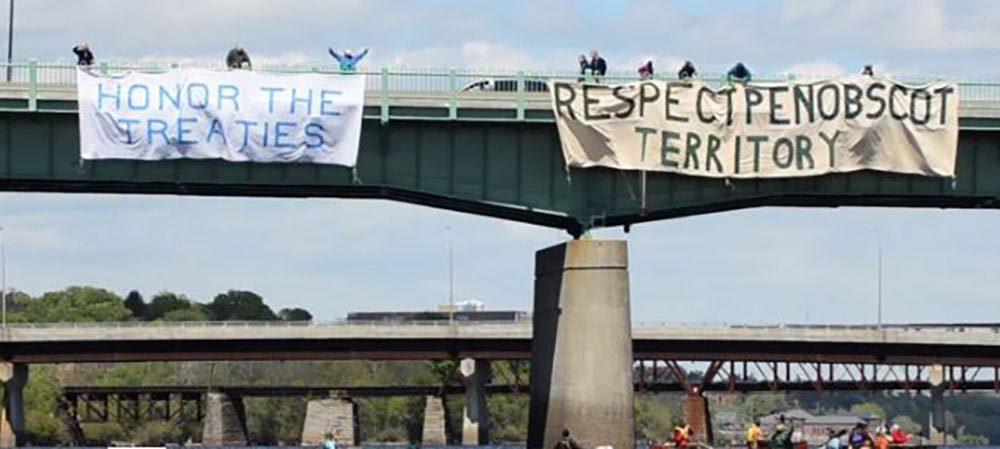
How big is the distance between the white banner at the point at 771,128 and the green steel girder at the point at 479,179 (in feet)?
2.91

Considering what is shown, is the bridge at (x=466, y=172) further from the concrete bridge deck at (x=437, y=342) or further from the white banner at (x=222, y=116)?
the concrete bridge deck at (x=437, y=342)

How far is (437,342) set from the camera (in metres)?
164

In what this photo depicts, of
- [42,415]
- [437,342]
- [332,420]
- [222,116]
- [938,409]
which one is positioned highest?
[222,116]

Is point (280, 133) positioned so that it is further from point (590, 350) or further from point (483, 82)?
point (590, 350)

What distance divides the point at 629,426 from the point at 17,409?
99255 millimetres

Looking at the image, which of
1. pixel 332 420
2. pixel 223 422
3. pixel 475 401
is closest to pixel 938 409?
pixel 475 401

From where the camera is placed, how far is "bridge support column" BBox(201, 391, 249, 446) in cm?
19212

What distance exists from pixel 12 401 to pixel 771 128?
326ft

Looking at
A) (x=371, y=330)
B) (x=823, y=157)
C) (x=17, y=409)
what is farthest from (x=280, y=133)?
(x=17, y=409)

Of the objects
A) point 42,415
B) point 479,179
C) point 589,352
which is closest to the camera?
point 589,352

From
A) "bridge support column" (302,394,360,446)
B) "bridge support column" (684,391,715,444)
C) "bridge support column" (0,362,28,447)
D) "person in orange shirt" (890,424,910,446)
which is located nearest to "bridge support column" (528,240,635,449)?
"person in orange shirt" (890,424,910,446)

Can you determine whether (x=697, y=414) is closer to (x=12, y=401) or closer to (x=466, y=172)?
(x=12, y=401)

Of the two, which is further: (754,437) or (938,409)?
(938,409)

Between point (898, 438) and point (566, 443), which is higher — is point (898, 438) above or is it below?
below
